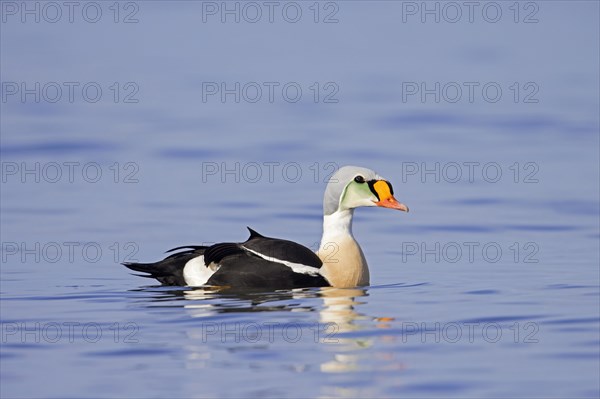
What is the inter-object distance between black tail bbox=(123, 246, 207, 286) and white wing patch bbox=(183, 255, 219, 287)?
0.05 meters

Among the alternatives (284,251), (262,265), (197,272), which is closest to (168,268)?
(197,272)

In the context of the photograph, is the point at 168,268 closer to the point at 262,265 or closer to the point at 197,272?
the point at 197,272

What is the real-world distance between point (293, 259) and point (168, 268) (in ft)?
3.72

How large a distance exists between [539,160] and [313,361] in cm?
1062

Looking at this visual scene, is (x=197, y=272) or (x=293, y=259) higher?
(x=293, y=259)

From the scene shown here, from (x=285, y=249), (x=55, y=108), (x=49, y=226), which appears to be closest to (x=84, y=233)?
(x=49, y=226)

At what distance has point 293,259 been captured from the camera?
43.0ft

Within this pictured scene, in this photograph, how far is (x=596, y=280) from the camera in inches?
530

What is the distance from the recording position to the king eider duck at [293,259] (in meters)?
13.1

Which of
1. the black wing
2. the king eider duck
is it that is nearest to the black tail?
the king eider duck

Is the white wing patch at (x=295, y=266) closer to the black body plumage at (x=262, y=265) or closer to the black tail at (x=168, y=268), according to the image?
the black body plumage at (x=262, y=265)

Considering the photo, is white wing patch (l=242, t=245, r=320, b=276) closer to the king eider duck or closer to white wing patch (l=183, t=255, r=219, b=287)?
the king eider duck

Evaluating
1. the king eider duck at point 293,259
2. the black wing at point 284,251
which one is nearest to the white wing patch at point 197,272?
the king eider duck at point 293,259

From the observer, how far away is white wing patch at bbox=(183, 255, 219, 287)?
13227mm
